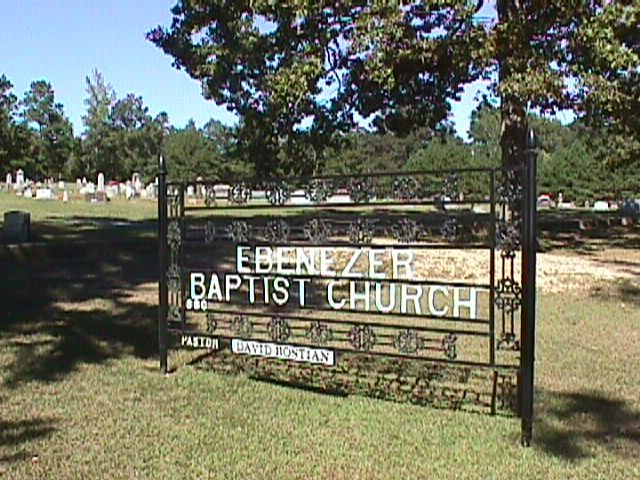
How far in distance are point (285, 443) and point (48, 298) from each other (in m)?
5.63

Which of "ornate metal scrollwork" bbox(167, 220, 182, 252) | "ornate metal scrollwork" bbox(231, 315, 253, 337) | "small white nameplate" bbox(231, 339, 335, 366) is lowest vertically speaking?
"small white nameplate" bbox(231, 339, 335, 366)

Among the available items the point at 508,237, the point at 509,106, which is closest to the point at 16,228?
the point at 509,106

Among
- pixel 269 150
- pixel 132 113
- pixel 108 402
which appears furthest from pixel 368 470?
pixel 132 113

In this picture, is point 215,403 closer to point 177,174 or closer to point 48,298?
point 48,298

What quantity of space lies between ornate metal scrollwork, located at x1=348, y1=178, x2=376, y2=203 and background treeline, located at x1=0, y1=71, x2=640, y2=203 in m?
45.0

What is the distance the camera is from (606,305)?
30.1 ft

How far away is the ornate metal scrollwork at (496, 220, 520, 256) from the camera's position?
4352 millimetres

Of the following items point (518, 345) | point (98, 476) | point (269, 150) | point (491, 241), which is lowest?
point (98, 476)

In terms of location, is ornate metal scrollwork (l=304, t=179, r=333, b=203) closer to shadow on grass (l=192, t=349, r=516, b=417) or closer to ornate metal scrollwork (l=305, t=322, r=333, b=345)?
ornate metal scrollwork (l=305, t=322, r=333, b=345)

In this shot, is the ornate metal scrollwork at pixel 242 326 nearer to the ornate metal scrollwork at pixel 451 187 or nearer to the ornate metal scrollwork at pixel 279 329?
the ornate metal scrollwork at pixel 279 329

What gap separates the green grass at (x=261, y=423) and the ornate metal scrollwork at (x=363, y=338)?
0.36 metres

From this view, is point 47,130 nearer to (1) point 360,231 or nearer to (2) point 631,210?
(2) point 631,210

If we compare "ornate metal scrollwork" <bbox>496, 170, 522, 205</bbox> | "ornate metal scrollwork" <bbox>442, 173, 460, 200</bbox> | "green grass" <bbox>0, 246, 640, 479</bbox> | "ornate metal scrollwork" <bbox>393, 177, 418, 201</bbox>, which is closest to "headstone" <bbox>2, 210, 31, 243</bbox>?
"green grass" <bbox>0, 246, 640, 479</bbox>

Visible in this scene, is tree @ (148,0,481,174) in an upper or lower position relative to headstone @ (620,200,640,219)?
upper
